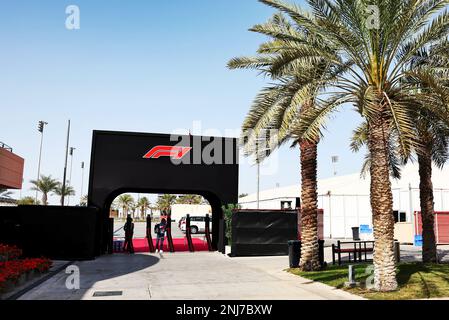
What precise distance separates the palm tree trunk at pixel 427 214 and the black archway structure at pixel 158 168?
9717 mm

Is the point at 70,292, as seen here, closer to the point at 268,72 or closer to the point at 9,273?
the point at 9,273

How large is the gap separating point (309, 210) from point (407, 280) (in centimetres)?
394

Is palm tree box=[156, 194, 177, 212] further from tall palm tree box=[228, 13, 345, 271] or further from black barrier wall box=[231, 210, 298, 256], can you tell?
tall palm tree box=[228, 13, 345, 271]

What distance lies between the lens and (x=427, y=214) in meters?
15.5

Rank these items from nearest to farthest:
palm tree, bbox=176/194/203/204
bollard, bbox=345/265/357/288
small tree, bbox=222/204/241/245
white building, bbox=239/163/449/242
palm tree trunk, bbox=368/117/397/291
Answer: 1. palm tree trunk, bbox=368/117/397/291
2. bollard, bbox=345/265/357/288
3. small tree, bbox=222/204/241/245
4. white building, bbox=239/163/449/242
5. palm tree, bbox=176/194/203/204

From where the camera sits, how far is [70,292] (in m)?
10.5

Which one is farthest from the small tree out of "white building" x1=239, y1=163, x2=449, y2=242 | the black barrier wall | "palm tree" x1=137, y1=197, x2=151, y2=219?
"palm tree" x1=137, y1=197, x2=151, y2=219

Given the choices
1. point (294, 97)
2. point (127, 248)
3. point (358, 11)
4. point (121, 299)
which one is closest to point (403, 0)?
point (358, 11)

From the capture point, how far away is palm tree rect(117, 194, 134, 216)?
10905 cm

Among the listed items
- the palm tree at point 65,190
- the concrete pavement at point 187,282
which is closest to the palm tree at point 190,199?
the palm tree at point 65,190

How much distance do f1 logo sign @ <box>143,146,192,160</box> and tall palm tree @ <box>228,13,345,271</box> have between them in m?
7.80

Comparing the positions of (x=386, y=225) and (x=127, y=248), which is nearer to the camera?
(x=386, y=225)
